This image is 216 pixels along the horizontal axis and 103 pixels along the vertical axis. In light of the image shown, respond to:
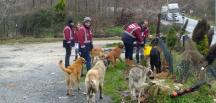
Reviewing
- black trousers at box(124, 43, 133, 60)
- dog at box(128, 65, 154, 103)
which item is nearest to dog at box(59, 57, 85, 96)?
dog at box(128, 65, 154, 103)

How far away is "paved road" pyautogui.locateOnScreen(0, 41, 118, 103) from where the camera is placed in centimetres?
1319

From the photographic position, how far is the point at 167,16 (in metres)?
36.2

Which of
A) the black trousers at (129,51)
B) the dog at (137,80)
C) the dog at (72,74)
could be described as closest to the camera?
the dog at (137,80)

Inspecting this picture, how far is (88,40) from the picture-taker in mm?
15227

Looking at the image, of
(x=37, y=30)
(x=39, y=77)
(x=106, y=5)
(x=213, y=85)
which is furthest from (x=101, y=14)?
(x=213, y=85)

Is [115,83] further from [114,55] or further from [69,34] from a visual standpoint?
[114,55]

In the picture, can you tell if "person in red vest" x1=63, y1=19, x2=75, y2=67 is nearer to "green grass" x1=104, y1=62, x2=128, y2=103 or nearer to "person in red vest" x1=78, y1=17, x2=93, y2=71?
"person in red vest" x1=78, y1=17, x2=93, y2=71

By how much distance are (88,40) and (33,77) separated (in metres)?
2.76

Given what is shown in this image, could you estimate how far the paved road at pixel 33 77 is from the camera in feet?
43.3

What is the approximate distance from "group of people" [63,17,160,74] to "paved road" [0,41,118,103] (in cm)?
116

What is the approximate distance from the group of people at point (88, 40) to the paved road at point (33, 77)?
116 cm

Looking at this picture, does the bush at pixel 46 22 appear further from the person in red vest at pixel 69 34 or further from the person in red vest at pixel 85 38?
the person in red vest at pixel 85 38

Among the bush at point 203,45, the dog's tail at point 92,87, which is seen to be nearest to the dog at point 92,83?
the dog's tail at point 92,87

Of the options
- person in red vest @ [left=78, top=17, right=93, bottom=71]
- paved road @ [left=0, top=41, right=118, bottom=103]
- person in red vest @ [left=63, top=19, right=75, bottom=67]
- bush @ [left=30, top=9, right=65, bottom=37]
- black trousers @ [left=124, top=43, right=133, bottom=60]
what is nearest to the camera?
paved road @ [left=0, top=41, right=118, bottom=103]
